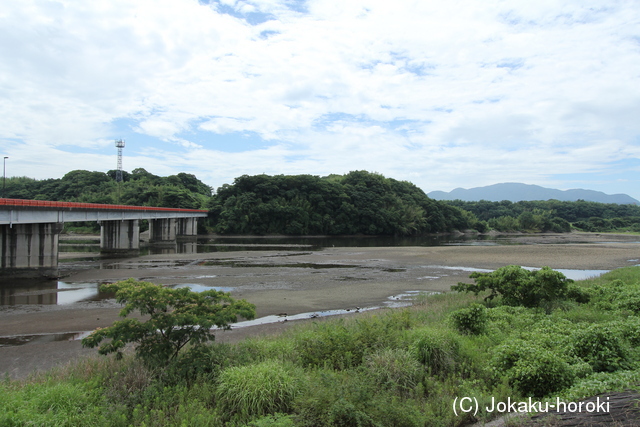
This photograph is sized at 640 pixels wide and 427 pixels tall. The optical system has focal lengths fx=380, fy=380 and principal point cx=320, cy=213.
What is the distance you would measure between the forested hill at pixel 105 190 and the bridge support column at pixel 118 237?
40.5 metres

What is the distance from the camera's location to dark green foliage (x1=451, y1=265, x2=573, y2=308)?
47.4 feet

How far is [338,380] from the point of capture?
7.30 meters

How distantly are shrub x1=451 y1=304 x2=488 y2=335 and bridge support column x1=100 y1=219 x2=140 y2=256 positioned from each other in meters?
48.3

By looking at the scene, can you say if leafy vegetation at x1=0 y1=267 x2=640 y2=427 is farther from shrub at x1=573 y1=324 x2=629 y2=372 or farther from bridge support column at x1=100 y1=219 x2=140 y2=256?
bridge support column at x1=100 y1=219 x2=140 y2=256

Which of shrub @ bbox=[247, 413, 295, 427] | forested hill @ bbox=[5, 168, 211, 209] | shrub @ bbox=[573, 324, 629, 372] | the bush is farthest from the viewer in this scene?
forested hill @ bbox=[5, 168, 211, 209]

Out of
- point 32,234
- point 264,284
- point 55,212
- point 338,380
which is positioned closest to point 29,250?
point 32,234

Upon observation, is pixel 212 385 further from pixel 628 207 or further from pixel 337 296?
pixel 628 207

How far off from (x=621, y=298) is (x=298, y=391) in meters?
13.4

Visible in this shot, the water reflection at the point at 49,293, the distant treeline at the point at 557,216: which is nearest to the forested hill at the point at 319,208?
the distant treeline at the point at 557,216

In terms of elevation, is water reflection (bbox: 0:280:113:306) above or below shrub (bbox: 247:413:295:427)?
below

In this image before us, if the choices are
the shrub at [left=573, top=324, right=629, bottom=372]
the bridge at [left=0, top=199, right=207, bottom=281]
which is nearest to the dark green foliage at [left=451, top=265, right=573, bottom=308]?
the shrub at [left=573, top=324, right=629, bottom=372]

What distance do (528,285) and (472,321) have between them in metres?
5.08

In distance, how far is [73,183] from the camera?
109750 millimetres

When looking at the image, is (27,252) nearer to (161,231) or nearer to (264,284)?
(264,284)
